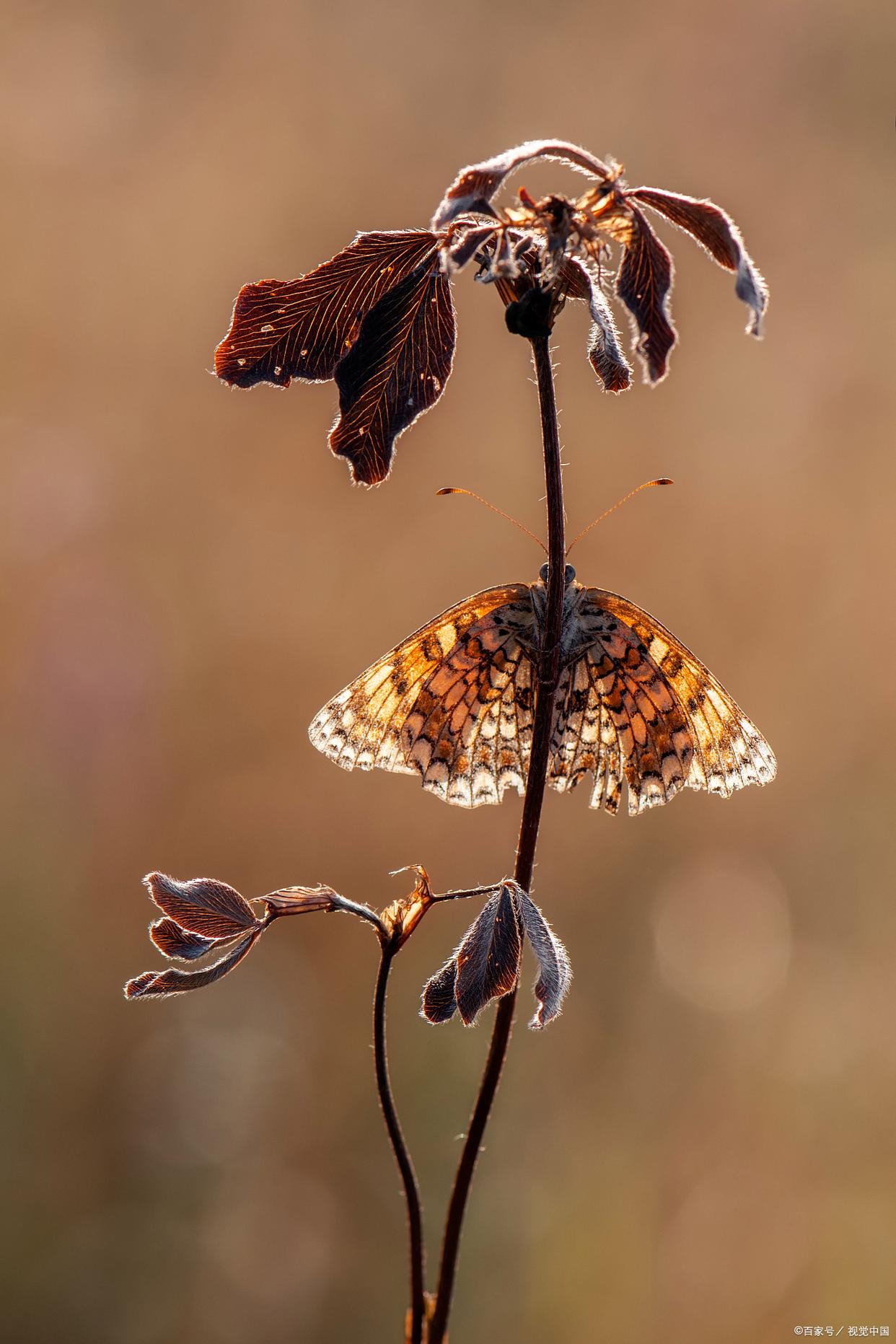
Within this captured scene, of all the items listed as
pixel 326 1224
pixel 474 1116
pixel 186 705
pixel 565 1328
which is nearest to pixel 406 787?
pixel 186 705

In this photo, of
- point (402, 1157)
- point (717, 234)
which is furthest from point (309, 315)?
point (402, 1157)

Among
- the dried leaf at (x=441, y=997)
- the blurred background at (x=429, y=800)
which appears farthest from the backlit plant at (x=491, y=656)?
the blurred background at (x=429, y=800)

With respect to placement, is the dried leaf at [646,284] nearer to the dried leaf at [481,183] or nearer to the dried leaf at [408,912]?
the dried leaf at [481,183]

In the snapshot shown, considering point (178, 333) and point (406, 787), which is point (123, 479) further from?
point (406, 787)

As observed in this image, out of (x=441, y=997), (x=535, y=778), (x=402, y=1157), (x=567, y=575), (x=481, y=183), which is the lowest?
(x=402, y=1157)

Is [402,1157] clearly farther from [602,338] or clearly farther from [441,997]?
[602,338]

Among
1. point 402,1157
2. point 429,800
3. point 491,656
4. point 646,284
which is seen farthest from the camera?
point 429,800

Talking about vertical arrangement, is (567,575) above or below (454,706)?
above
